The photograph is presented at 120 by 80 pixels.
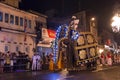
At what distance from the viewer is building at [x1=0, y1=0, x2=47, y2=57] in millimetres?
35844

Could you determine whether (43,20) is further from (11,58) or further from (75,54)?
(75,54)

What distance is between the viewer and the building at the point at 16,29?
35.8m

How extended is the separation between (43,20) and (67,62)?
22657mm

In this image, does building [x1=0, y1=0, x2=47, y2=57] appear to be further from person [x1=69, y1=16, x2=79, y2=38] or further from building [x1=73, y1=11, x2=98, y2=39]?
building [x1=73, y1=11, x2=98, y2=39]

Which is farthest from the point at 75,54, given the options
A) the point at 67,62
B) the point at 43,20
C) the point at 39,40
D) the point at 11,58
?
the point at 43,20

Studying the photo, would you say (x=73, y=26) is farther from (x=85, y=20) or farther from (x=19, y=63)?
(x=85, y=20)

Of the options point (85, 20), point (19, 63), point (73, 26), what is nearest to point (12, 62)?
point (19, 63)

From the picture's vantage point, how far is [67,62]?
25422 mm

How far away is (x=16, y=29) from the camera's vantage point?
38656 mm

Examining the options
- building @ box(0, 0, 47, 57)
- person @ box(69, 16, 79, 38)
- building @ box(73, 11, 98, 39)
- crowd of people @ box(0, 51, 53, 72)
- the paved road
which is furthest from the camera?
building @ box(73, 11, 98, 39)

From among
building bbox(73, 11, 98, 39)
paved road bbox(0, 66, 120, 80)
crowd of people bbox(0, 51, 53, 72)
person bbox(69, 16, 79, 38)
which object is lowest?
paved road bbox(0, 66, 120, 80)

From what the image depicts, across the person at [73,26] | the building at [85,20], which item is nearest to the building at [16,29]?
the person at [73,26]

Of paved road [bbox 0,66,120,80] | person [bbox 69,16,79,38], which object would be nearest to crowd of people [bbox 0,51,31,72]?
person [bbox 69,16,79,38]

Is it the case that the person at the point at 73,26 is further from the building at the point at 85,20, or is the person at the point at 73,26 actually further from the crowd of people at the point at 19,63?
the building at the point at 85,20
